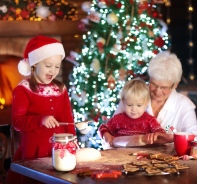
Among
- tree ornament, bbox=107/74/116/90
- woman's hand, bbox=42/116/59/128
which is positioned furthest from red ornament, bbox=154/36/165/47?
woman's hand, bbox=42/116/59/128

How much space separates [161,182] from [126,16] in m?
2.96

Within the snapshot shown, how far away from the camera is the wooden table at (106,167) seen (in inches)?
80.0

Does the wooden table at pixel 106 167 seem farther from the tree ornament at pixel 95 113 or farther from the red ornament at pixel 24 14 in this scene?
the red ornament at pixel 24 14

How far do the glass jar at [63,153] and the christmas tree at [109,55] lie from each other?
2.52 m

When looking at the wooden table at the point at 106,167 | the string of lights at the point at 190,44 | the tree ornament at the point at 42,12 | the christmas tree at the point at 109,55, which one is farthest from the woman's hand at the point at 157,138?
the string of lights at the point at 190,44

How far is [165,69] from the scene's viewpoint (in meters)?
3.14

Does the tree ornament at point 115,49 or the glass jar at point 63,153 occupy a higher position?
the tree ornament at point 115,49

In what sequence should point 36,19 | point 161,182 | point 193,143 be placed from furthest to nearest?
point 36,19 → point 193,143 → point 161,182

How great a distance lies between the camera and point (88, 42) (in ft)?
15.9

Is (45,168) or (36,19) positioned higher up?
(36,19)

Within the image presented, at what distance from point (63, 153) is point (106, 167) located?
21cm

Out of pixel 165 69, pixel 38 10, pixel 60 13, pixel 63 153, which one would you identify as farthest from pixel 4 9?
pixel 63 153

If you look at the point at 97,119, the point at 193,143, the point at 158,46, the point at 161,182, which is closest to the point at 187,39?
the point at 158,46

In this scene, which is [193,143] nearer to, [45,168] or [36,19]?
[45,168]
